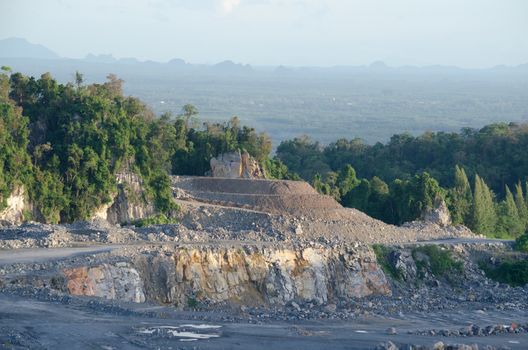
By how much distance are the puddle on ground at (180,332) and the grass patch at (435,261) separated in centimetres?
1201

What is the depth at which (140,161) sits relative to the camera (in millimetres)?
40375

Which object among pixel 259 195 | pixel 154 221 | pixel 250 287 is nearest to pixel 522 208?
pixel 259 195

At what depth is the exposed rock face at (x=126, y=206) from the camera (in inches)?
1521

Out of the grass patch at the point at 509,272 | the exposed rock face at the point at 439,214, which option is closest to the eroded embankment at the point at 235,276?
the grass patch at the point at 509,272

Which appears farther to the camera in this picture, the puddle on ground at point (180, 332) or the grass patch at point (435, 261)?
the grass patch at point (435, 261)

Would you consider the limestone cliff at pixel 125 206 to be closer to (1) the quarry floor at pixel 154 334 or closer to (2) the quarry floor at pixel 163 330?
(2) the quarry floor at pixel 163 330

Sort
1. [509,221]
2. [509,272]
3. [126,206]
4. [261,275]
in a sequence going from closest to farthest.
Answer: [261,275] < [509,272] < [126,206] < [509,221]

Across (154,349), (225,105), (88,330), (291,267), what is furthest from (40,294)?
(225,105)

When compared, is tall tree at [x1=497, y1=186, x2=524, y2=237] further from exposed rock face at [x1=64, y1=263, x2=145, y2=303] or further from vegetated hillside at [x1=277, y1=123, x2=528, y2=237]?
exposed rock face at [x1=64, y1=263, x2=145, y2=303]

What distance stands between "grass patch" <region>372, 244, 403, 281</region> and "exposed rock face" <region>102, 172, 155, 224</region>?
10.2 meters

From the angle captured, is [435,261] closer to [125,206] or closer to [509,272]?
[509,272]

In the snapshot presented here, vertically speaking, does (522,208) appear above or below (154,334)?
below

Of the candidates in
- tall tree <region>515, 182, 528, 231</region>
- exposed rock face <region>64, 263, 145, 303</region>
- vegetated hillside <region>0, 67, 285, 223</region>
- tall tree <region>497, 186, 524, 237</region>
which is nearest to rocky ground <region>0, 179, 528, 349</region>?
exposed rock face <region>64, 263, 145, 303</region>

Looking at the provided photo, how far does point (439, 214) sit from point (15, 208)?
17895 mm
